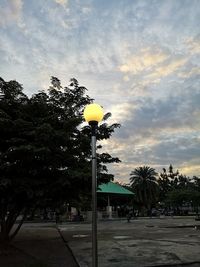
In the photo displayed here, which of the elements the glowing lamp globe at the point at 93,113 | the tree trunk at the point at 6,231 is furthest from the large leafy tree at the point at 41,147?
the glowing lamp globe at the point at 93,113

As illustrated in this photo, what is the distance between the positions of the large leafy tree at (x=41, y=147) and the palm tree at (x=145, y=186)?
59.3m

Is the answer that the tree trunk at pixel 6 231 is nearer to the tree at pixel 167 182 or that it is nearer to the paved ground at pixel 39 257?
the paved ground at pixel 39 257

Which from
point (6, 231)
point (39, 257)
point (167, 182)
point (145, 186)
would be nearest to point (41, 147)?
point (39, 257)

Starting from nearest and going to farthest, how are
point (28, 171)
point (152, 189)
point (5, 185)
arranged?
point (5, 185), point (28, 171), point (152, 189)

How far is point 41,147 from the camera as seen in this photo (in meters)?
13.7

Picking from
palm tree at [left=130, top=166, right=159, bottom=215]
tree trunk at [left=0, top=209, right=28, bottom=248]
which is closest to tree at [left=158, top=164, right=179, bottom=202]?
palm tree at [left=130, top=166, right=159, bottom=215]

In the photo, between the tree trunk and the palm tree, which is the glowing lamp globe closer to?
the tree trunk

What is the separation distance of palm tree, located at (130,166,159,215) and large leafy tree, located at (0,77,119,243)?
5934cm

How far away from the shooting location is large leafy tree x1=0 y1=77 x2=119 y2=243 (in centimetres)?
1416

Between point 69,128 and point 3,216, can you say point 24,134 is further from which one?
point 3,216

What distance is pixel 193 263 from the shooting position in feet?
40.9

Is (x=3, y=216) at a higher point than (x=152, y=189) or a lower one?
lower

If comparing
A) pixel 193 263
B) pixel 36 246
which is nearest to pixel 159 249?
pixel 193 263

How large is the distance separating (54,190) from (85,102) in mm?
4258
